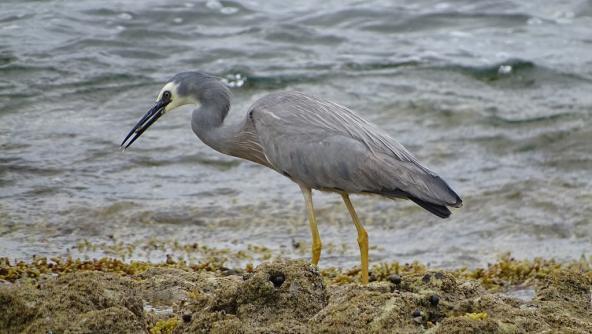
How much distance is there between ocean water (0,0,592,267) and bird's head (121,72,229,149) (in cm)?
129

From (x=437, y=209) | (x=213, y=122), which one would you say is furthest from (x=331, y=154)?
(x=213, y=122)

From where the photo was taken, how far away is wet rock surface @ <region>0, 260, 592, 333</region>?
190 inches

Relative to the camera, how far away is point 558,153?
12.6m

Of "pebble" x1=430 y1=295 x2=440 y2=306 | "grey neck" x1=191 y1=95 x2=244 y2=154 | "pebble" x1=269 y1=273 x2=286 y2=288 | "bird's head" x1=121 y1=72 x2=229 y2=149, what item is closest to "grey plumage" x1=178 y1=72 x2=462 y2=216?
"grey neck" x1=191 y1=95 x2=244 y2=154

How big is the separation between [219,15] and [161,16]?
43.0 inches

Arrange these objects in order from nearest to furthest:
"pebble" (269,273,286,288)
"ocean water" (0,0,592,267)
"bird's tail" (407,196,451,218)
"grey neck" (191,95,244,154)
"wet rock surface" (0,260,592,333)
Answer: "wet rock surface" (0,260,592,333) → "pebble" (269,273,286,288) → "bird's tail" (407,196,451,218) → "grey neck" (191,95,244,154) → "ocean water" (0,0,592,267)

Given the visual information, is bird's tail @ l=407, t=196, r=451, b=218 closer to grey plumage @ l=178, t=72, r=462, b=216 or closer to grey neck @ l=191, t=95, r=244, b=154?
grey plumage @ l=178, t=72, r=462, b=216

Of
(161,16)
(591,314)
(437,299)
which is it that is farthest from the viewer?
(161,16)

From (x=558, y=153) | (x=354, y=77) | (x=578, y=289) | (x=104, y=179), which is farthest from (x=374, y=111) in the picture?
(x=578, y=289)

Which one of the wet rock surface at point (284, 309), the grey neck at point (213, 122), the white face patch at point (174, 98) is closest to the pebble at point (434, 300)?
the wet rock surface at point (284, 309)

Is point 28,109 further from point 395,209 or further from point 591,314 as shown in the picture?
point 591,314

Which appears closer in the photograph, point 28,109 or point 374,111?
point 28,109

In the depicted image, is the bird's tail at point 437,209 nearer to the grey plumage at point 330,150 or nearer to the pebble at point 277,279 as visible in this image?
the grey plumage at point 330,150

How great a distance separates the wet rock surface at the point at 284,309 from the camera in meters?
4.83
